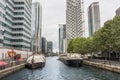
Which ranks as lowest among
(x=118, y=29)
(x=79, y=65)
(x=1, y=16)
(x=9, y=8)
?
(x=79, y=65)

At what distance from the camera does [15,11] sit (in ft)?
425

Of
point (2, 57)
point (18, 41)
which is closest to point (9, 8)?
point (18, 41)

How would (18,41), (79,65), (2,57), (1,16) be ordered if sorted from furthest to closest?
(18,41), (1,16), (79,65), (2,57)

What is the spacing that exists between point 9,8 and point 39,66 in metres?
59.3

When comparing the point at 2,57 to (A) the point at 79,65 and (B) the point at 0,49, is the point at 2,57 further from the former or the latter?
(A) the point at 79,65

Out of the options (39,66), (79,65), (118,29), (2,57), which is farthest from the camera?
(79,65)

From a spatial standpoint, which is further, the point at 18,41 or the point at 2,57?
the point at 18,41

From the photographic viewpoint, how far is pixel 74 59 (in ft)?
257

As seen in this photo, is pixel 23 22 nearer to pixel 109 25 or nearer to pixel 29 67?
pixel 29 67

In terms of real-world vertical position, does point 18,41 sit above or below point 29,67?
above

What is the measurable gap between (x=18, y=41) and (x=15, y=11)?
851 inches

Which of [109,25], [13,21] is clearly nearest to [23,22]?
[13,21]

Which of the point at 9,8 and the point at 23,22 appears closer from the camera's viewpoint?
the point at 9,8

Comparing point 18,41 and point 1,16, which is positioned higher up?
point 1,16
